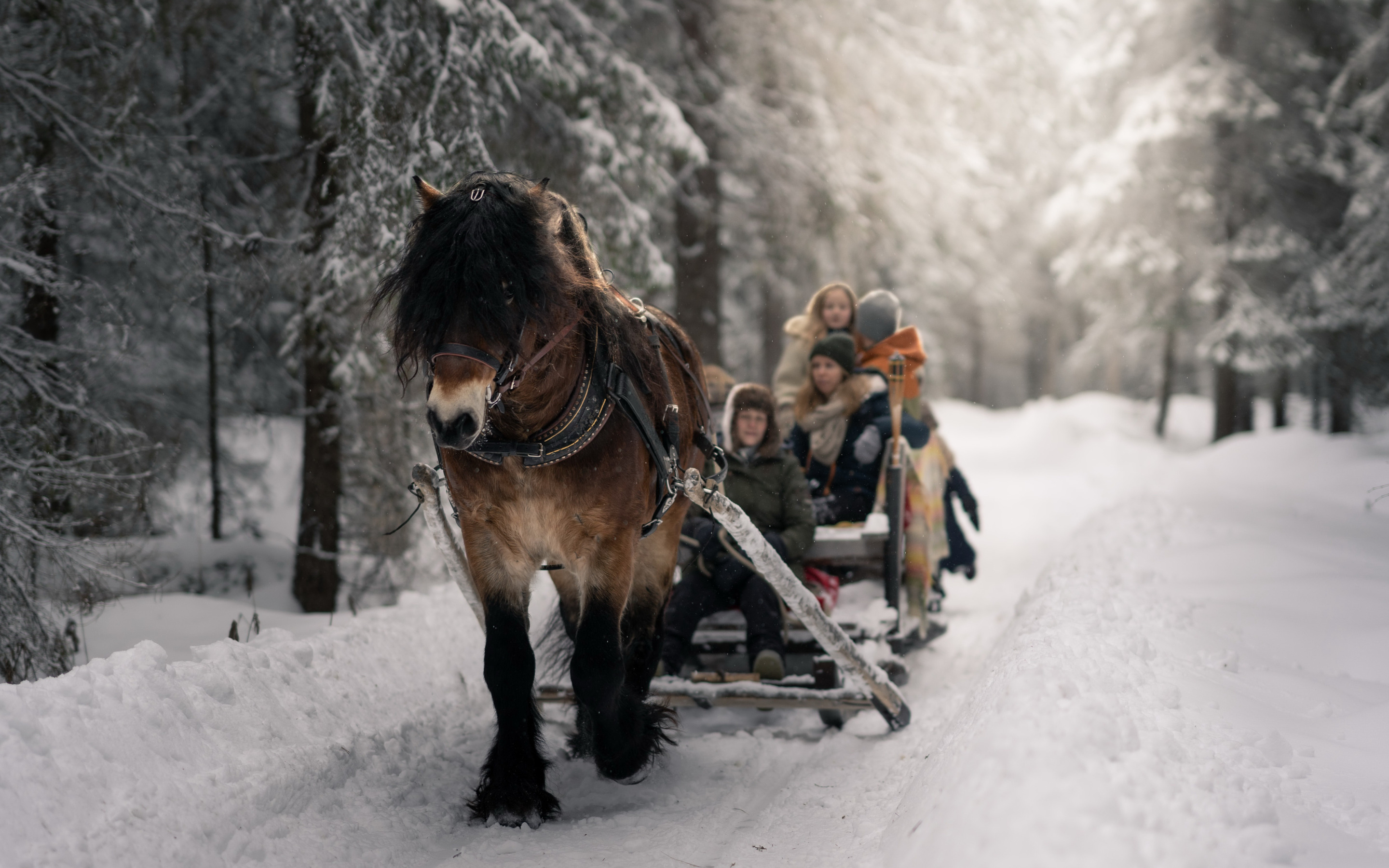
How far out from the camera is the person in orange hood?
257 inches

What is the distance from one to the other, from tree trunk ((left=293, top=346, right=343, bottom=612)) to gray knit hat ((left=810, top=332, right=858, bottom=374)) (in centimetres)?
375

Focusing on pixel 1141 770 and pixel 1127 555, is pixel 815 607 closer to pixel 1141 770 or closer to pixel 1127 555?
pixel 1141 770

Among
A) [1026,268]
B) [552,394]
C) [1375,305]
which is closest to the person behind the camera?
[552,394]

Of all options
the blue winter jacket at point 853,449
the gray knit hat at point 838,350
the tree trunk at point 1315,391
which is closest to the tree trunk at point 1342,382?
the tree trunk at point 1315,391

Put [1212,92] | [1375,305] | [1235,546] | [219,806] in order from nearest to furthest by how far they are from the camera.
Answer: [219,806] < [1235,546] < [1375,305] < [1212,92]

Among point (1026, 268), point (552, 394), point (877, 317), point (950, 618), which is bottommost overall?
point (950, 618)

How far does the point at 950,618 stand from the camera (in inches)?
300

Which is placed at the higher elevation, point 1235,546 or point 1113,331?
point 1113,331

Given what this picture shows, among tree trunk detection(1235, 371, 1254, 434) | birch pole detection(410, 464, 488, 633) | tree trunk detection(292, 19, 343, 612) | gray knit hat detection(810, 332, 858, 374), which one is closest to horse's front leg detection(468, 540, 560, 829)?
birch pole detection(410, 464, 488, 633)

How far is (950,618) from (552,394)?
528 cm

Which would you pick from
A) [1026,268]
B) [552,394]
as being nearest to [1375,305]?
[552,394]

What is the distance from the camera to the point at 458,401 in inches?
111

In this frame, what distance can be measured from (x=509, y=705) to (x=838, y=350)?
3.43 meters

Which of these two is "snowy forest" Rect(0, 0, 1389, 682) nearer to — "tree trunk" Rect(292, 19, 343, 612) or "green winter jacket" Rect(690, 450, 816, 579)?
"tree trunk" Rect(292, 19, 343, 612)
